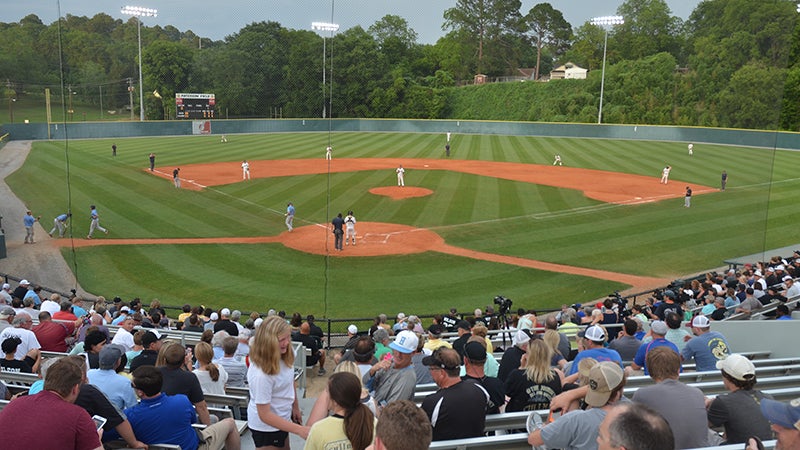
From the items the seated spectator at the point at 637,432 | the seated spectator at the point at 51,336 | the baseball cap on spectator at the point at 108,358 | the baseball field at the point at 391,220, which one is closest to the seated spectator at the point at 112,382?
the baseball cap on spectator at the point at 108,358

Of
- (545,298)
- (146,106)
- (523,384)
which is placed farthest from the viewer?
(146,106)

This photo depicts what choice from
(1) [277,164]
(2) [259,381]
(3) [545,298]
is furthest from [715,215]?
(2) [259,381]

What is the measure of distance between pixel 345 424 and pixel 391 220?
2310cm

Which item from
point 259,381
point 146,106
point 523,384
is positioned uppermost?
point 146,106

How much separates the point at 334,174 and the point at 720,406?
114 feet

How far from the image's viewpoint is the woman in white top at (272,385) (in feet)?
14.8

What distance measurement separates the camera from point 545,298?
1772 cm

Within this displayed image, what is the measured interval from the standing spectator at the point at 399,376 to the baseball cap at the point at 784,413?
8.34ft

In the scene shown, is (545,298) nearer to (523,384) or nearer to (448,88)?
(523,384)

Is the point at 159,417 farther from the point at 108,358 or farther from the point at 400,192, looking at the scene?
the point at 400,192

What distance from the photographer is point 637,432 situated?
2.82 metres

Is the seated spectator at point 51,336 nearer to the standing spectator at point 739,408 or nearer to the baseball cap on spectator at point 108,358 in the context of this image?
the baseball cap on spectator at point 108,358

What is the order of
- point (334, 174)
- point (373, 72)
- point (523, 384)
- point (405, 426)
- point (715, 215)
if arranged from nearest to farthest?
point (405, 426), point (523, 384), point (715, 215), point (373, 72), point (334, 174)

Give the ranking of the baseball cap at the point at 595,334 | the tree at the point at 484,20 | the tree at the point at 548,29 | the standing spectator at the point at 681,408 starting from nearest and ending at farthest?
the standing spectator at the point at 681,408 < the baseball cap at the point at 595,334 < the tree at the point at 484,20 < the tree at the point at 548,29
